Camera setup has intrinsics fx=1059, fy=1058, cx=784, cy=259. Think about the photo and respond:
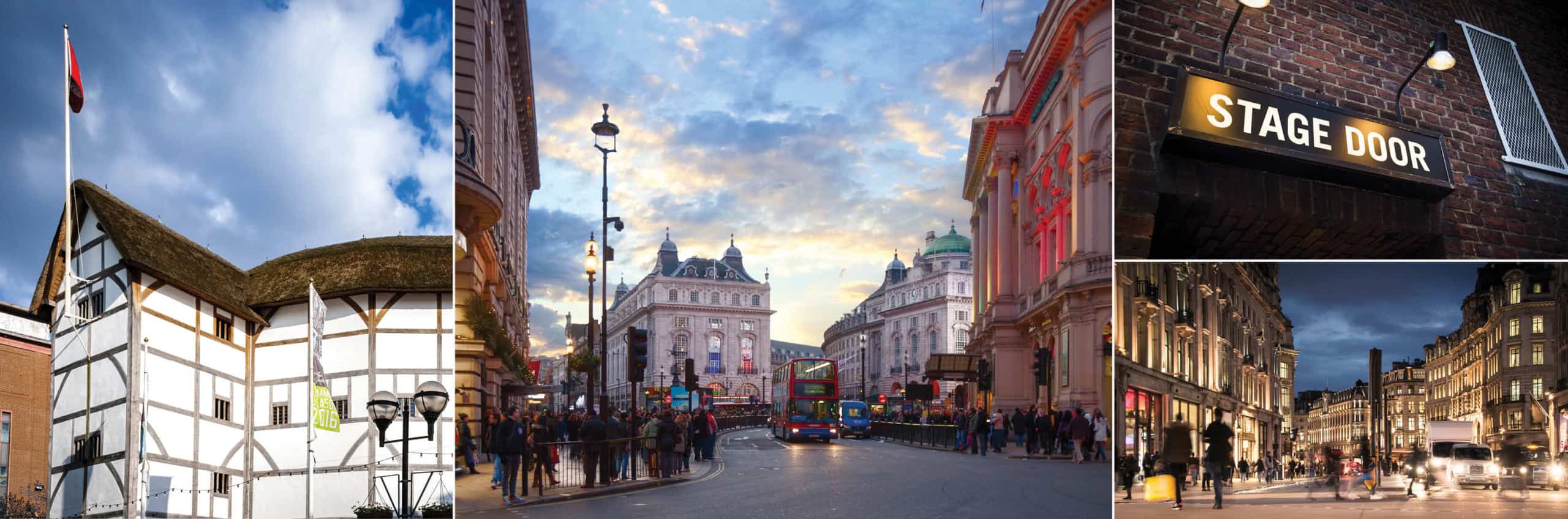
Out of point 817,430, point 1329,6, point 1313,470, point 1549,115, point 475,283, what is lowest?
point 817,430

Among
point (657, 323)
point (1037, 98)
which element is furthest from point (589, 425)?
point (1037, 98)

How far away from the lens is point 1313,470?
6723mm

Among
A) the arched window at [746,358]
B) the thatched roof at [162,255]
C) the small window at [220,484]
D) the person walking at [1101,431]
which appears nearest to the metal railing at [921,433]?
the arched window at [746,358]

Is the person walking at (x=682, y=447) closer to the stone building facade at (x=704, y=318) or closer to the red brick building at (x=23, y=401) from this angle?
the stone building facade at (x=704, y=318)

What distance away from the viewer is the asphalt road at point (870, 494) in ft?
34.1

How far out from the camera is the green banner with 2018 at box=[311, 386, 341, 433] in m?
4.94

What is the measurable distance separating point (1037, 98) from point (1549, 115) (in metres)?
4.60

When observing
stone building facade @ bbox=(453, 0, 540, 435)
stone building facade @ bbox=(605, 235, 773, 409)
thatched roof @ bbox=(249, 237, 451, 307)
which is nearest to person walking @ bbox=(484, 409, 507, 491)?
stone building facade @ bbox=(453, 0, 540, 435)

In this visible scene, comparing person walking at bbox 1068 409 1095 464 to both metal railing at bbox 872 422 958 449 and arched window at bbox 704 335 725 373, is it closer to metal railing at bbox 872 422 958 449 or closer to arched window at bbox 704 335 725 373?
arched window at bbox 704 335 725 373

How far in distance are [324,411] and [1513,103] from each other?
973 centimetres

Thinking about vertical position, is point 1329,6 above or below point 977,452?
above

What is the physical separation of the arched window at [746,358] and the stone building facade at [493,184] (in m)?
2.17

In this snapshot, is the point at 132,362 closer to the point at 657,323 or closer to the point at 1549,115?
the point at 657,323

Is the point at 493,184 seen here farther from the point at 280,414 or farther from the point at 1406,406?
the point at 1406,406
